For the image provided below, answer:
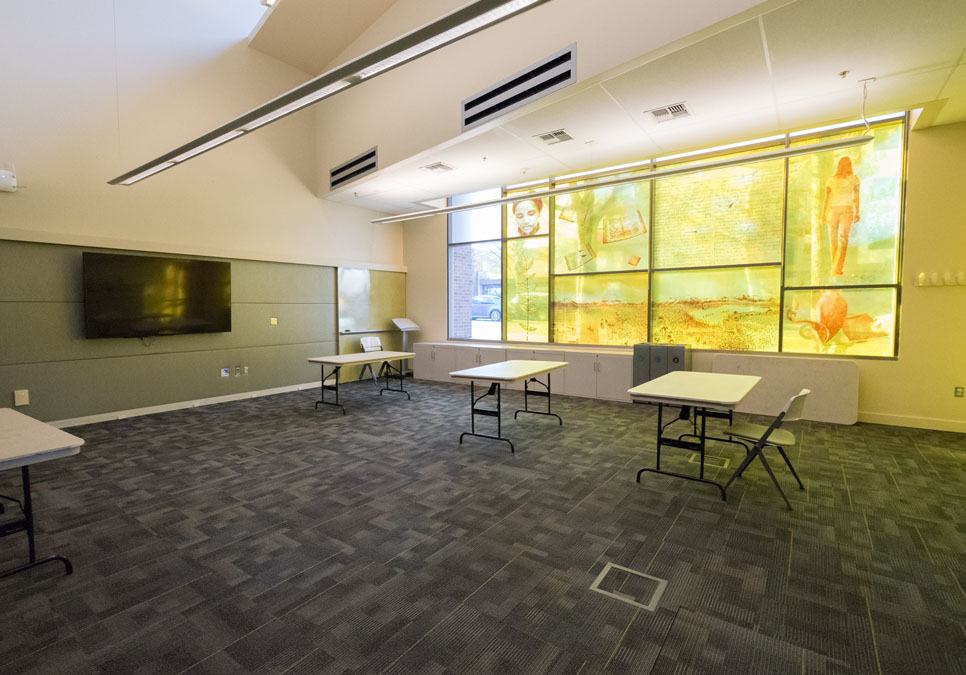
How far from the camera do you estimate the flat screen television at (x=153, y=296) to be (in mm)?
5582

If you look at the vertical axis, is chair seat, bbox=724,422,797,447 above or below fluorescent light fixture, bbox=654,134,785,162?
below

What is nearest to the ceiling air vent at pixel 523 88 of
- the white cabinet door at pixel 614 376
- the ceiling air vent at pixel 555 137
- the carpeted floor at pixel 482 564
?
the ceiling air vent at pixel 555 137

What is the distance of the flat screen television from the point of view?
5.58 meters

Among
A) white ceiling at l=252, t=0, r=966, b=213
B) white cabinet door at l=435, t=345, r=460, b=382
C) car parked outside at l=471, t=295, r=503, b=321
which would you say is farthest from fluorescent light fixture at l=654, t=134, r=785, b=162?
white cabinet door at l=435, t=345, r=460, b=382

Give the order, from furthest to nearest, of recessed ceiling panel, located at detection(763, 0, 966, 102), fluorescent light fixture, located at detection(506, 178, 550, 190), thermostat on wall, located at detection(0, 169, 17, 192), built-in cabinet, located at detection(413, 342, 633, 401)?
fluorescent light fixture, located at detection(506, 178, 550, 190)
built-in cabinet, located at detection(413, 342, 633, 401)
thermostat on wall, located at detection(0, 169, 17, 192)
recessed ceiling panel, located at detection(763, 0, 966, 102)

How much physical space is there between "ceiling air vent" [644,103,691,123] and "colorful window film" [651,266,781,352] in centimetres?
262

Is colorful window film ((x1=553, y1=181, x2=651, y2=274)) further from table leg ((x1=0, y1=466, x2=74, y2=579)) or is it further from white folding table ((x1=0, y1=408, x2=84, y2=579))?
table leg ((x1=0, y1=466, x2=74, y2=579))

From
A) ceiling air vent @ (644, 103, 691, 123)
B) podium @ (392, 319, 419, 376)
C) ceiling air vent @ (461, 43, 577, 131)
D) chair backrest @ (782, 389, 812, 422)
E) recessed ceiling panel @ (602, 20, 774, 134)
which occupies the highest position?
ceiling air vent @ (461, 43, 577, 131)

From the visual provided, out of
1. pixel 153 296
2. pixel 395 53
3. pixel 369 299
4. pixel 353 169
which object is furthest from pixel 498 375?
pixel 369 299

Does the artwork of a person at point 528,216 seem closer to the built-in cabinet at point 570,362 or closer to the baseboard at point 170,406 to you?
the built-in cabinet at point 570,362

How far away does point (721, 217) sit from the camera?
21.4 ft

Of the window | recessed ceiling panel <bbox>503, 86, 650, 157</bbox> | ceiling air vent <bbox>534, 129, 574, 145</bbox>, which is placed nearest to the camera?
recessed ceiling panel <bbox>503, 86, 650, 157</bbox>

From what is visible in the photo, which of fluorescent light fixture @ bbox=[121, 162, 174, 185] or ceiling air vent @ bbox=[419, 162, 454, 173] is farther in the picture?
ceiling air vent @ bbox=[419, 162, 454, 173]

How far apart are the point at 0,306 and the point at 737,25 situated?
7.70 m
